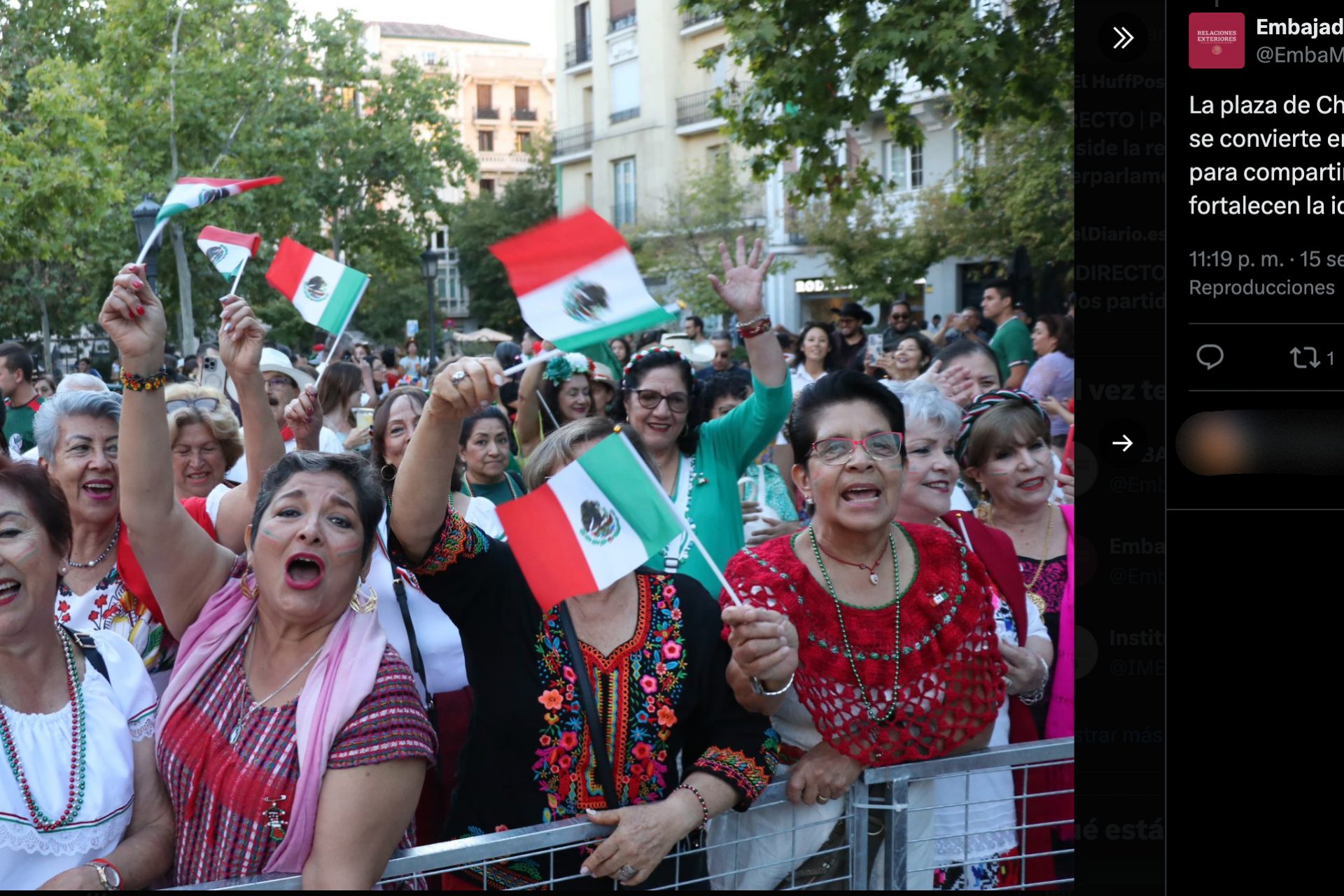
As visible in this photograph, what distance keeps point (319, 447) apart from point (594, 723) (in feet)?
9.32

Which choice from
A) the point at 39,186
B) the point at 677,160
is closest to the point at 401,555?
the point at 39,186

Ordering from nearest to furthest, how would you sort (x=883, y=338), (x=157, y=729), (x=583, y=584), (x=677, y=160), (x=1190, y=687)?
(x=1190, y=687), (x=583, y=584), (x=157, y=729), (x=883, y=338), (x=677, y=160)

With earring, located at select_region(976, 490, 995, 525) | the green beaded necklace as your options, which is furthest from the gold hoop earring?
earring, located at select_region(976, 490, 995, 525)

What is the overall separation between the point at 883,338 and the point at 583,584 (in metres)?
8.58

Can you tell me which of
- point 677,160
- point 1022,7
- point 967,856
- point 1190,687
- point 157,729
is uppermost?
point 677,160

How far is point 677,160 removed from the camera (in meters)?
39.5

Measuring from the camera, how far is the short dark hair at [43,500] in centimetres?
262

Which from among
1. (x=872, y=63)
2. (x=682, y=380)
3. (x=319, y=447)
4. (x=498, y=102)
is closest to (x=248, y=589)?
(x=682, y=380)

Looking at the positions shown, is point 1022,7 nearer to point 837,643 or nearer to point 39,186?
point 837,643

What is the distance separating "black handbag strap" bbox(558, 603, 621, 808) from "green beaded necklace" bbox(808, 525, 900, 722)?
579 mm

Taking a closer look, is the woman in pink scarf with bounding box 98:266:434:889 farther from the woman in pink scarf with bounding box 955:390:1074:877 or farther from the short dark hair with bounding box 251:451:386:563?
the woman in pink scarf with bounding box 955:390:1074:877

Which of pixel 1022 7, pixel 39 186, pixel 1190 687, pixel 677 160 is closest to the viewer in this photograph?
pixel 1190 687

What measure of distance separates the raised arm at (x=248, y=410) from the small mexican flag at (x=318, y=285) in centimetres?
86

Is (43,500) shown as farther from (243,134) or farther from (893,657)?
(243,134)
